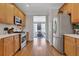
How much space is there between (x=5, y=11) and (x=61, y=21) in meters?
2.16

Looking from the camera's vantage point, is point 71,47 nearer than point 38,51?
Yes

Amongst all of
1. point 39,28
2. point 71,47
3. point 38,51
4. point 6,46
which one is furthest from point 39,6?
point 39,28

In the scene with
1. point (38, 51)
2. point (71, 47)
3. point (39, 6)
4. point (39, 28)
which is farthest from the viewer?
A: point (39, 28)

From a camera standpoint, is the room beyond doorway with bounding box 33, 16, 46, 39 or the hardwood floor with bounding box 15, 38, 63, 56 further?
the room beyond doorway with bounding box 33, 16, 46, 39

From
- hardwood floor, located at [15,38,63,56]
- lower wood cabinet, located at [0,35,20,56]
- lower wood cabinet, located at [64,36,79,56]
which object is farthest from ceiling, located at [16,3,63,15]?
lower wood cabinet, located at [64,36,79,56]

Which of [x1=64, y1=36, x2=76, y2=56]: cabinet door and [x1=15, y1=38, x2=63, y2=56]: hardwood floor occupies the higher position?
[x1=64, y1=36, x2=76, y2=56]: cabinet door

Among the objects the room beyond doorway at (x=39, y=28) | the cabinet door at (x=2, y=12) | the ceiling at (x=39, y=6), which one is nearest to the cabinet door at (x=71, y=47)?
the cabinet door at (x=2, y=12)

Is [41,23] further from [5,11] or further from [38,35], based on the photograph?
[5,11]

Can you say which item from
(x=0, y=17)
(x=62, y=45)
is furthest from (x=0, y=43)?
(x=62, y=45)

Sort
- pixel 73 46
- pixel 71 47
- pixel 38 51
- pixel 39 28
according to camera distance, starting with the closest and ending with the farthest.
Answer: pixel 73 46
pixel 71 47
pixel 38 51
pixel 39 28

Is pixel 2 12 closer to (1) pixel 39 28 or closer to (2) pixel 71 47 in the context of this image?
(2) pixel 71 47

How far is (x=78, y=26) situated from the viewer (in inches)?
190

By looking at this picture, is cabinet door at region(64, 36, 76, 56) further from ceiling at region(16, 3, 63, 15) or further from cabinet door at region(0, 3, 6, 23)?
ceiling at region(16, 3, 63, 15)

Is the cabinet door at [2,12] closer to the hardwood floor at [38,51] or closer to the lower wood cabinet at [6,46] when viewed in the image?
the lower wood cabinet at [6,46]
